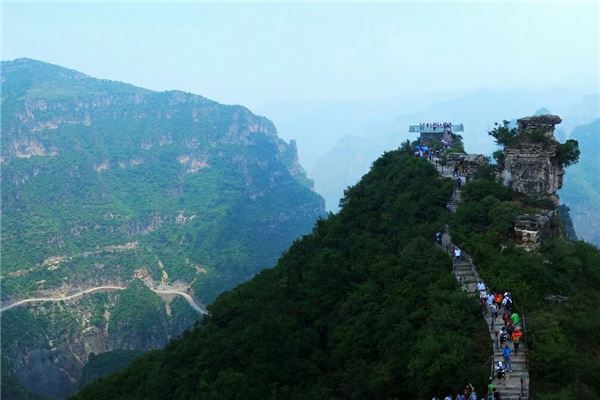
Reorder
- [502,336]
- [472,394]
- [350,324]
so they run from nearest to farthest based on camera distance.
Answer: [472,394], [502,336], [350,324]

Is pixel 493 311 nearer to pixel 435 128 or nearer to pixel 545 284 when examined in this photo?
pixel 545 284

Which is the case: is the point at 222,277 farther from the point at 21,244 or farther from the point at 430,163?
the point at 430,163

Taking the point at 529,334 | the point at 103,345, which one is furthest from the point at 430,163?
the point at 103,345

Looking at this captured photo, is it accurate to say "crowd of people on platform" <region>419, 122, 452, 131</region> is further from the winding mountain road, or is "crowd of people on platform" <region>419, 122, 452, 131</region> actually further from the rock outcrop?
the winding mountain road

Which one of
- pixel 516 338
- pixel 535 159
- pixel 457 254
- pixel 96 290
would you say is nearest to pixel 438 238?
pixel 457 254

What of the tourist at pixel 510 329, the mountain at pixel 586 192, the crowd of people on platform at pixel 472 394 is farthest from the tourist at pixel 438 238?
the mountain at pixel 586 192

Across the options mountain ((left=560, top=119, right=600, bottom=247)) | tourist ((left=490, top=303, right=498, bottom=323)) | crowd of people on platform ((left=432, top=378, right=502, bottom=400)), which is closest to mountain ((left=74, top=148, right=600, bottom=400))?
crowd of people on platform ((left=432, top=378, right=502, bottom=400))
